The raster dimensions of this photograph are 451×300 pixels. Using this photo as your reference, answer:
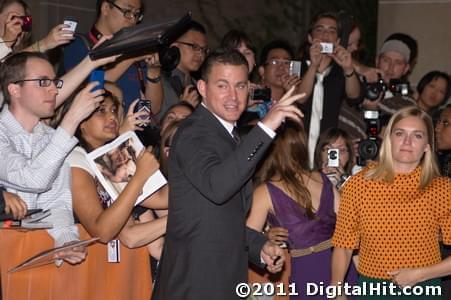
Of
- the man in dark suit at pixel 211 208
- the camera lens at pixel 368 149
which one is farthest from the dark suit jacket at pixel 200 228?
the camera lens at pixel 368 149

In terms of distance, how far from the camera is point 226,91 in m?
4.96

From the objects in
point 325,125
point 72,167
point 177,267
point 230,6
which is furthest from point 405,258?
point 230,6

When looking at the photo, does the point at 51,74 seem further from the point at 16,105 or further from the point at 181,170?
the point at 181,170

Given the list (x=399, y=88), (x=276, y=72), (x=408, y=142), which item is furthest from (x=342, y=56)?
(x=408, y=142)

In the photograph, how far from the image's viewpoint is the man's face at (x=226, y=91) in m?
4.94

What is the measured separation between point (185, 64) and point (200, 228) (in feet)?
10.8

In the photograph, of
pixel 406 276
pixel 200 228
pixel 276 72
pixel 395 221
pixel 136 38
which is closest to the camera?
pixel 200 228

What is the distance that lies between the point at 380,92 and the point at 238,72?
3.53 meters

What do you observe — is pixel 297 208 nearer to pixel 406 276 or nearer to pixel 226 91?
pixel 406 276

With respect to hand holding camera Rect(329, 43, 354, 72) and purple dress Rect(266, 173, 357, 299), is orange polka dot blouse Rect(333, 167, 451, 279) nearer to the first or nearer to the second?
purple dress Rect(266, 173, 357, 299)

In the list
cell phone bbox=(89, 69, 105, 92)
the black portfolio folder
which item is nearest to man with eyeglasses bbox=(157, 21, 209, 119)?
cell phone bbox=(89, 69, 105, 92)

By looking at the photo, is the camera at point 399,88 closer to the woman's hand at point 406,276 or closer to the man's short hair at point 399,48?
the man's short hair at point 399,48

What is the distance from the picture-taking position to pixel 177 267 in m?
4.80

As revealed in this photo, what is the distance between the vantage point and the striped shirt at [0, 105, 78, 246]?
528cm
